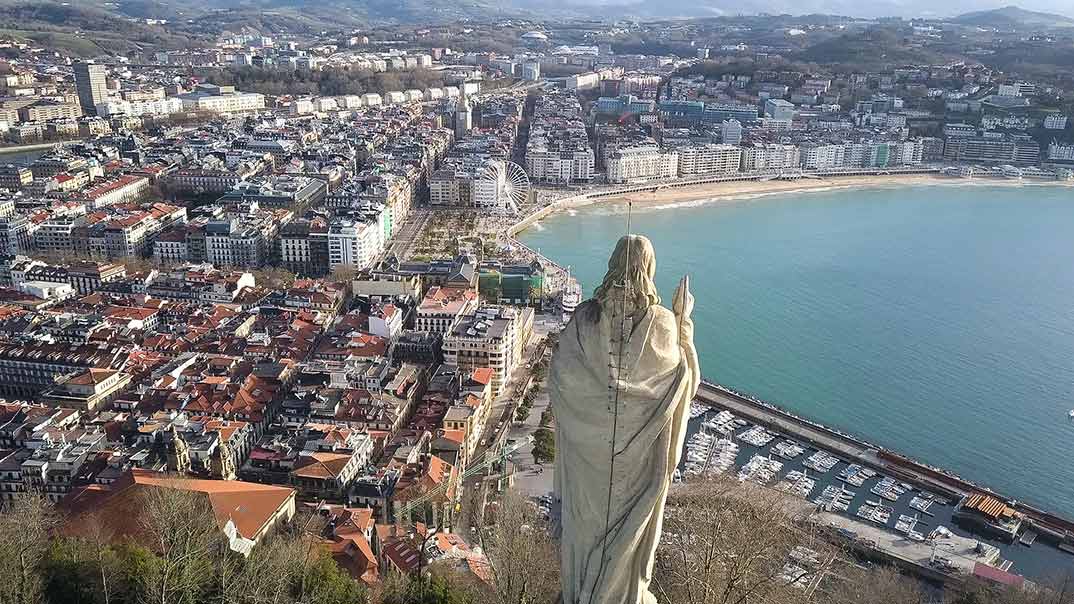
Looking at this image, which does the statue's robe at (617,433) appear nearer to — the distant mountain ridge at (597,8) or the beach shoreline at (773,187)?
the beach shoreline at (773,187)

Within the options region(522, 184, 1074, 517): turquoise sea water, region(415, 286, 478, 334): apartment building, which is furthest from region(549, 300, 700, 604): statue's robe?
region(415, 286, 478, 334): apartment building

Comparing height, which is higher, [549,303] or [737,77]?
[737,77]

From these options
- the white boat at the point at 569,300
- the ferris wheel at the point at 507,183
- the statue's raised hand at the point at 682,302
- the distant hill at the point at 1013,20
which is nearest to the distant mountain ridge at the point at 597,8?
the distant hill at the point at 1013,20

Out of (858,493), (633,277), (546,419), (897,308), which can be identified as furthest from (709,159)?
(633,277)

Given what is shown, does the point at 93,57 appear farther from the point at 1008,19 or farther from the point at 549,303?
the point at 1008,19

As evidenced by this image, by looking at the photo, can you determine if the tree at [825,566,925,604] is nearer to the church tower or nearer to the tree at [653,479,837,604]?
the tree at [653,479,837,604]

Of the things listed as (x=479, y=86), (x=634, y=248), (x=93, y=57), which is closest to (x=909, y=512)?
(x=634, y=248)

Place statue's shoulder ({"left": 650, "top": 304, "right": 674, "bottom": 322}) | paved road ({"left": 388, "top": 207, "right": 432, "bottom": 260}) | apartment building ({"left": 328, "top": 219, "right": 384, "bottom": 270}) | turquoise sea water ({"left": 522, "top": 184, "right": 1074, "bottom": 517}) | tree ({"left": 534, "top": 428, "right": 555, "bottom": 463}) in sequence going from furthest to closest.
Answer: paved road ({"left": 388, "top": 207, "right": 432, "bottom": 260}), apartment building ({"left": 328, "top": 219, "right": 384, "bottom": 270}), turquoise sea water ({"left": 522, "top": 184, "right": 1074, "bottom": 517}), tree ({"left": 534, "top": 428, "right": 555, "bottom": 463}), statue's shoulder ({"left": 650, "top": 304, "right": 674, "bottom": 322})
